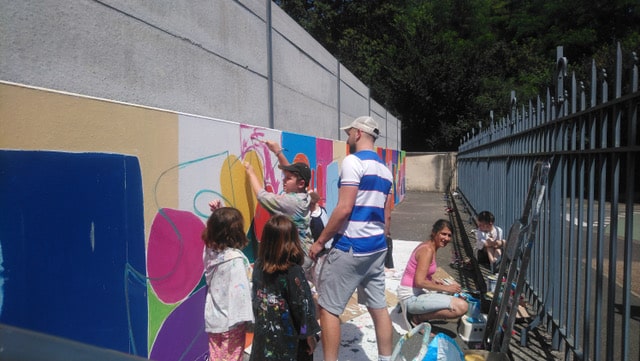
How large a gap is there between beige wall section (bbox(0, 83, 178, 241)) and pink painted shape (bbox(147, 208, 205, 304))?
93 mm

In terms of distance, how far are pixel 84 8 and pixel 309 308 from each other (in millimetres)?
2148

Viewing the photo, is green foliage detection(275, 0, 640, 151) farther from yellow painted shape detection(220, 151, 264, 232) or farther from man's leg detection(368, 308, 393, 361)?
man's leg detection(368, 308, 393, 361)

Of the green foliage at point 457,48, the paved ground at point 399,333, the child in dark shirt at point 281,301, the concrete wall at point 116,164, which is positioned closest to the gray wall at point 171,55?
the concrete wall at point 116,164

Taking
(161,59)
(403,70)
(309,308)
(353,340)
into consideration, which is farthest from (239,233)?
(403,70)

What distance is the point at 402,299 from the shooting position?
4250mm

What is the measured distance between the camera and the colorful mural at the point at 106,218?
1810mm

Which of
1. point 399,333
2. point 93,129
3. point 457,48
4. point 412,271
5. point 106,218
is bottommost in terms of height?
point 399,333

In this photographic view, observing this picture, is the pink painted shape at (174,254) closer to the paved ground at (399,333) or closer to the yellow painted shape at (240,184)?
the yellow painted shape at (240,184)

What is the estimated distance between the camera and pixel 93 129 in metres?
2.16

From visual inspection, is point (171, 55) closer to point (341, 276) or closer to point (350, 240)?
point (350, 240)

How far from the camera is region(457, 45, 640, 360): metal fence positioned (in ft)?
7.84

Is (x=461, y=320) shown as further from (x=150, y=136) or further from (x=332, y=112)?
(x=332, y=112)

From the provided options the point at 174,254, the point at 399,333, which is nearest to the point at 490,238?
the point at 399,333

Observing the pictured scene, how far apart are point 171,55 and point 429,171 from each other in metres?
21.5
